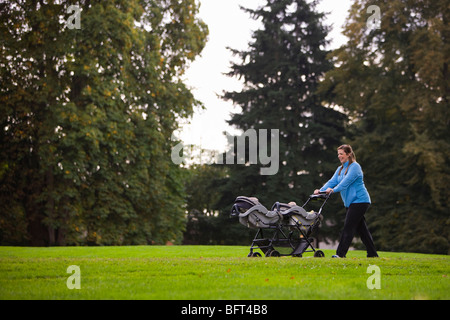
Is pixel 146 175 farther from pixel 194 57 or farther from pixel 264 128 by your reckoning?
pixel 264 128

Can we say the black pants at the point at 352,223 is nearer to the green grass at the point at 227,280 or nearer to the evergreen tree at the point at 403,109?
the green grass at the point at 227,280

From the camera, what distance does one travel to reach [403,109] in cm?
2506

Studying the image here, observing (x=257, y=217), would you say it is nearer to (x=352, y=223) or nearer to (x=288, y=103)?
(x=352, y=223)

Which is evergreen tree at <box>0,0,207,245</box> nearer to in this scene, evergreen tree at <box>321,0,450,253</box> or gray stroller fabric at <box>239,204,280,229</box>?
evergreen tree at <box>321,0,450,253</box>

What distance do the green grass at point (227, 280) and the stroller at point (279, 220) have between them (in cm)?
121

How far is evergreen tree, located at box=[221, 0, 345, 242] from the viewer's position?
3133 cm

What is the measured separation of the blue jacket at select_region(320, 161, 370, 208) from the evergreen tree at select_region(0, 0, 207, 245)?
12111 millimetres

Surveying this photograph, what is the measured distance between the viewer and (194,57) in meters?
26.6

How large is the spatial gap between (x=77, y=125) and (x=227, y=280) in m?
14.8

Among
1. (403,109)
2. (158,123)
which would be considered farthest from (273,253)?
(403,109)

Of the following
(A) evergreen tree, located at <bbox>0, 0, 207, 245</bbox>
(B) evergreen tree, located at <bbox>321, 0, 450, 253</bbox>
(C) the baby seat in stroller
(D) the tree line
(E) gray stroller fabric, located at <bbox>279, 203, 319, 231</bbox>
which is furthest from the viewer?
(B) evergreen tree, located at <bbox>321, 0, 450, 253</bbox>

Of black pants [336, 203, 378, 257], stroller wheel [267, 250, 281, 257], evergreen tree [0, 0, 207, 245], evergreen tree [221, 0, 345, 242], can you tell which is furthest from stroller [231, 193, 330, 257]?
evergreen tree [221, 0, 345, 242]
